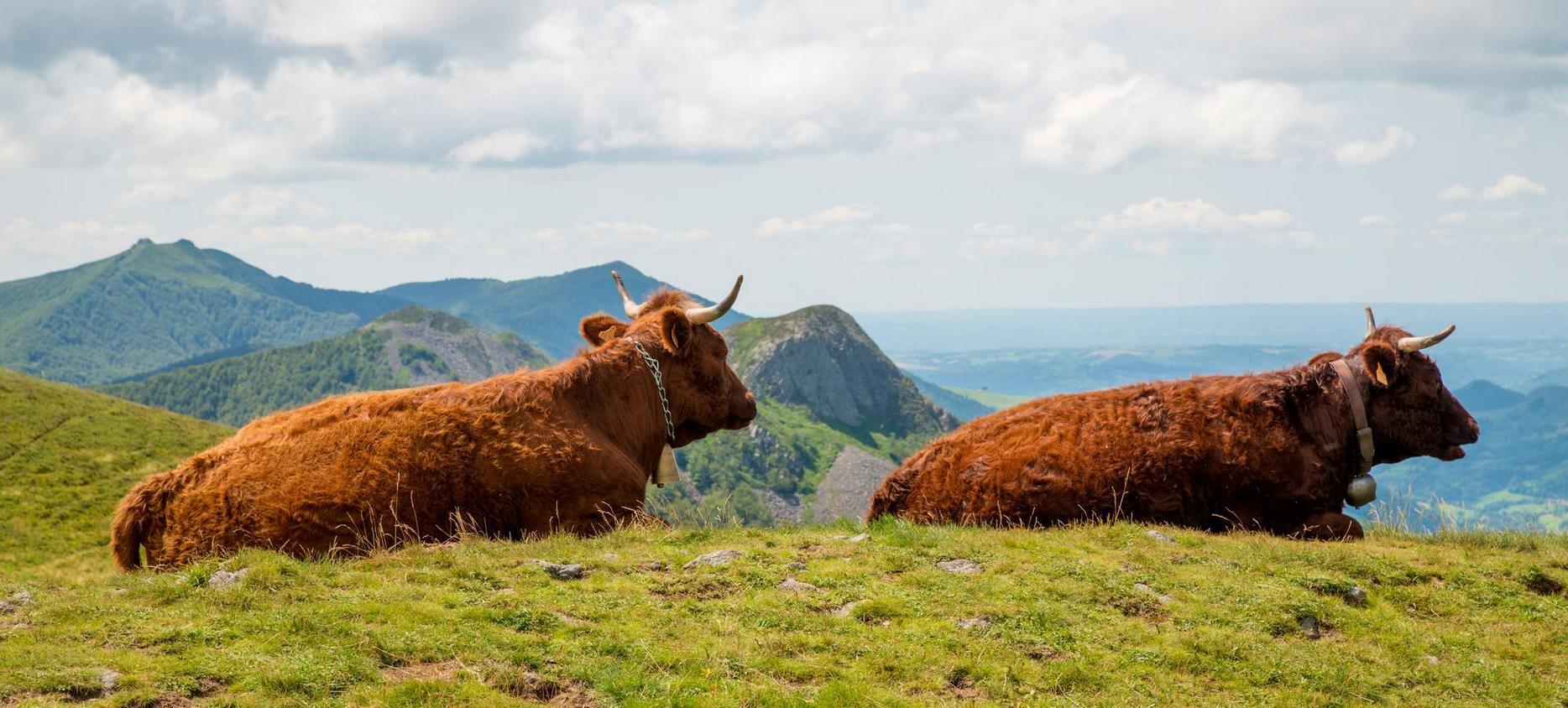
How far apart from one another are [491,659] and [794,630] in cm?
210

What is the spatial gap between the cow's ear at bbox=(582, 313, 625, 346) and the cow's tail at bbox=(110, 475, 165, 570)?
513 cm

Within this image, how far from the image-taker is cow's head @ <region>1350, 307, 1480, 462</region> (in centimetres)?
1394

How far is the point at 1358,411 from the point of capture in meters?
13.7

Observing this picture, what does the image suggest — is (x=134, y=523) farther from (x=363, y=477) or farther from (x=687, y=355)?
(x=687, y=355)

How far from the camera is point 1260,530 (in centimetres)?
1278

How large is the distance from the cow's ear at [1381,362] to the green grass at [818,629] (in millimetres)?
3314

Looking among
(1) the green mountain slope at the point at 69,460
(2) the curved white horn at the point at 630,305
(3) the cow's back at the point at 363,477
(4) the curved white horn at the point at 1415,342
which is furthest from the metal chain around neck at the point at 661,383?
(1) the green mountain slope at the point at 69,460

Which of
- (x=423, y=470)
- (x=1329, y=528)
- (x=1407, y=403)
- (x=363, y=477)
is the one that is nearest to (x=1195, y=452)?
(x=1329, y=528)

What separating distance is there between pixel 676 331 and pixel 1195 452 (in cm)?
608

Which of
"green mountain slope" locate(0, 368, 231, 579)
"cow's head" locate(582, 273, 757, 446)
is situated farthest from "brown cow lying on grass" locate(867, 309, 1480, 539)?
"green mountain slope" locate(0, 368, 231, 579)

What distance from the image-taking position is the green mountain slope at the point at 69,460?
197ft

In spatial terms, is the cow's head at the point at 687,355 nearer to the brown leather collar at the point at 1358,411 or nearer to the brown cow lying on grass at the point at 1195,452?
the brown cow lying on grass at the point at 1195,452

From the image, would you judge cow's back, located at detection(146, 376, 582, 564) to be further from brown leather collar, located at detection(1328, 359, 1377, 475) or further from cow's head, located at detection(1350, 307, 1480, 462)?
cow's head, located at detection(1350, 307, 1480, 462)

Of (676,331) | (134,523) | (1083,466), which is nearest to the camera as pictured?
(134,523)
